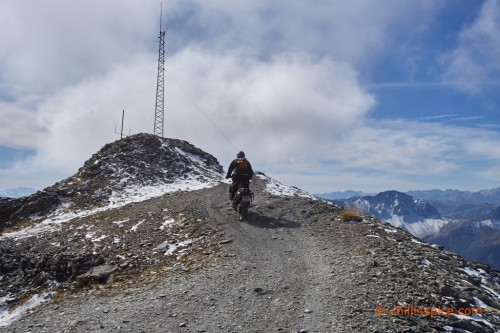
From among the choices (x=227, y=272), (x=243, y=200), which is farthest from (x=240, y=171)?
(x=227, y=272)

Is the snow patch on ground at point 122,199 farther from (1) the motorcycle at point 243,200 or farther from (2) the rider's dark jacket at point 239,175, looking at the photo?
(1) the motorcycle at point 243,200

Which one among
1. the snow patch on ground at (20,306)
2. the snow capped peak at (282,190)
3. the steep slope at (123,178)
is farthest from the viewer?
the steep slope at (123,178)

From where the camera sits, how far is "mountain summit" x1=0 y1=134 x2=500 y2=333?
28.0 feet

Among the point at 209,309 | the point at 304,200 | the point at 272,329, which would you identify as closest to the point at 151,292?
the point at 209,309

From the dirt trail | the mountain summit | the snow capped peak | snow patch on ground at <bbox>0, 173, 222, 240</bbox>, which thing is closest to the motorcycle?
the mountain summit

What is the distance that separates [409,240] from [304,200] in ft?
26.4

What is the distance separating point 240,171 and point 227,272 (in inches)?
363

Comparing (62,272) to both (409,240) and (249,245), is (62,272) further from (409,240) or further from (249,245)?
(409,240)

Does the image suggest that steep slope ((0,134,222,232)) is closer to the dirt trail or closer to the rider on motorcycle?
the rider on motorcycle

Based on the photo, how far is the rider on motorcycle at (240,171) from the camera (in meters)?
20.2

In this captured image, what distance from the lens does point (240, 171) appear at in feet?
66.7

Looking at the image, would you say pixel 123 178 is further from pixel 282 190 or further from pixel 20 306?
pixel 20 306

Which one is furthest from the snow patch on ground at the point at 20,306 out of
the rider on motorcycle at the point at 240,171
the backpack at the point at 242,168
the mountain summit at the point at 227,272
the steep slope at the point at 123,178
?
the steep slope at the point at 123,178

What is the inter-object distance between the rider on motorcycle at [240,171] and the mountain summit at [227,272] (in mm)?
1730
